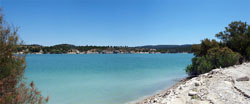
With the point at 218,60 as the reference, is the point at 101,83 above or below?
below

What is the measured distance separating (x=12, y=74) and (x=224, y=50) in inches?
716

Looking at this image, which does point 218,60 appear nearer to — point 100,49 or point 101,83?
point 101,83

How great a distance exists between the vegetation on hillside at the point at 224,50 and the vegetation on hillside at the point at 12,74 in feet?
47.3

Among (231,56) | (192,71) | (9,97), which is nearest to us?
(9,97)

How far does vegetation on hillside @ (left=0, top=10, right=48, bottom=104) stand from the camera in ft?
11.4

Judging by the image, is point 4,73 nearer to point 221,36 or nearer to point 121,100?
point 121,100

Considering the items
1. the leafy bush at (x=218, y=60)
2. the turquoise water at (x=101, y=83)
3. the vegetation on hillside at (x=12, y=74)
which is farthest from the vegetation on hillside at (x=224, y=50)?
the vegetation on hillside at (x=12, y=74)

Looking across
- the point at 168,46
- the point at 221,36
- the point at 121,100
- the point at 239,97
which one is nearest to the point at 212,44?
the point at 221,36

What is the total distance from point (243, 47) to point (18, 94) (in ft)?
81.7

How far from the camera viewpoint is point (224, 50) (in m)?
16.4

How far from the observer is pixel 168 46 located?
170 m

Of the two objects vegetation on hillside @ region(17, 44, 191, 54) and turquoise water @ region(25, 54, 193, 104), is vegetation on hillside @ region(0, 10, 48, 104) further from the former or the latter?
vegetation on hillside @ region(17, 44, 191, 54)

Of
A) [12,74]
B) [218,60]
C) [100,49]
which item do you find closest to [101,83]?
[218,60]

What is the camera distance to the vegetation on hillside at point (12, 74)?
3465 millimetres
